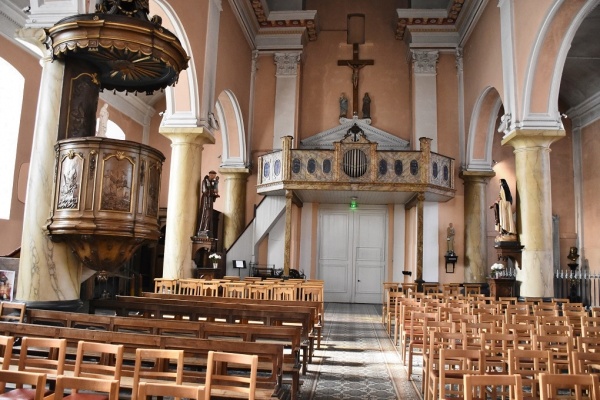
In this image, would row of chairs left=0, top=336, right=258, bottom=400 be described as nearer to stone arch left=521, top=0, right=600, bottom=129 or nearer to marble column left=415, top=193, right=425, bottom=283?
stone arch left=521, top=0, right=600, bottom=129

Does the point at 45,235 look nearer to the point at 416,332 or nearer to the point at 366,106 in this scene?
the point at 416,332

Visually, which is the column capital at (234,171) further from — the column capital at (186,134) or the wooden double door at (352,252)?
the column capital at (186,134)

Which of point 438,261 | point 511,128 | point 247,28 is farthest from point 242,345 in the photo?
point 247,28

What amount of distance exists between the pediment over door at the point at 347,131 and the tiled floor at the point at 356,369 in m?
7.82

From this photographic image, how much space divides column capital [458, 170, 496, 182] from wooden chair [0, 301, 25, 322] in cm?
1289

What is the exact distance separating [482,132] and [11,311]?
13.2 metres

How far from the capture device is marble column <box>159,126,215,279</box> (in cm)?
1165

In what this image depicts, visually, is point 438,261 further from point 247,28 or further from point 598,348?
point 598,348

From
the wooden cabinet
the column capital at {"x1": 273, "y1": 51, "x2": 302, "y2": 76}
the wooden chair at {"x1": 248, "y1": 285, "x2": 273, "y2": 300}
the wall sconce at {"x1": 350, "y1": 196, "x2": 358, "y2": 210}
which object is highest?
the column capital at {"x1": 273, "y1": 51, "x2": 302, "y2": 76}

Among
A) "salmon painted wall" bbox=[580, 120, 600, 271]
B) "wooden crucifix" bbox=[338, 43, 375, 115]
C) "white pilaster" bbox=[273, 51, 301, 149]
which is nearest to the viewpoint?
"salmon painted wall" bbox=[580, 120, 600, 271]

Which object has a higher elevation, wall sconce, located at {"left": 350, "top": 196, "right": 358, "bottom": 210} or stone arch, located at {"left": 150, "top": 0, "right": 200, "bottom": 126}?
stone arch, located at {"left": 150, "top": 0, "right": 200, "bottom": 126}

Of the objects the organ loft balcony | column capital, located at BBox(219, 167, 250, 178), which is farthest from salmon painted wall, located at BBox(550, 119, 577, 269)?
column capital, located at BBox(219, 167, 250, 178)

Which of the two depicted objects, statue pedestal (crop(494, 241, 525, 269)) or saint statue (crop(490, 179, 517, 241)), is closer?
statue pedestal (crop(494, 241, 525, 269))

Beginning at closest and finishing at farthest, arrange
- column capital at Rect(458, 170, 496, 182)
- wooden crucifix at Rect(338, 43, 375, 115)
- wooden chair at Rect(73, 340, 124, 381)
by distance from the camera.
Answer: wooden chair at Rect(73, 340, 124, 381) → column capital at Rect(458, 170, 496, 182) → wooden crucifix at Rect(338, 43, 375, 115)
